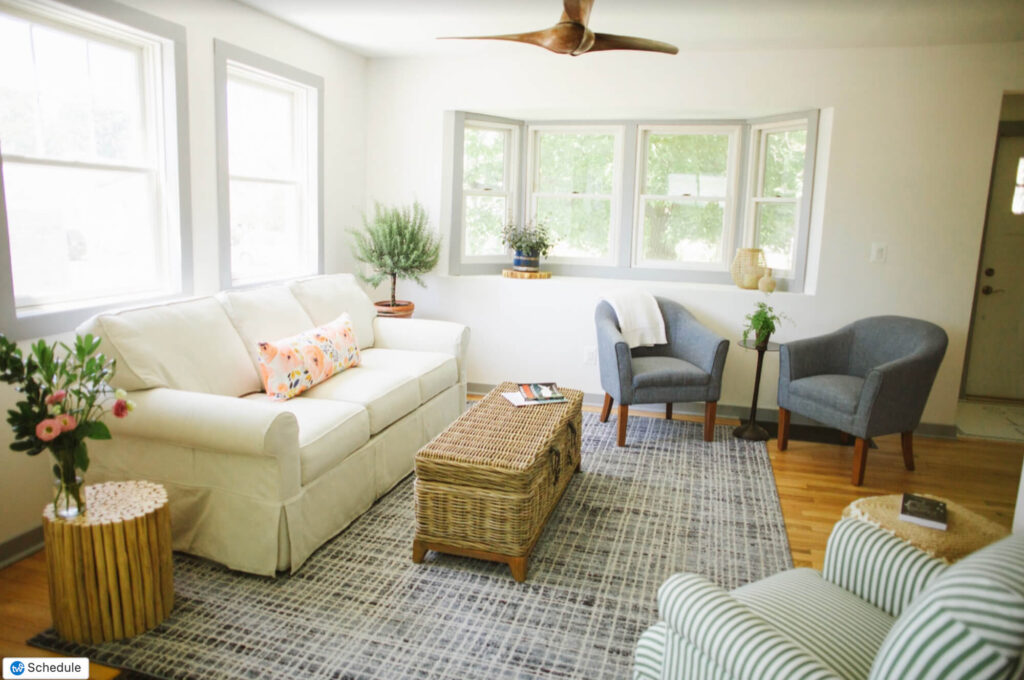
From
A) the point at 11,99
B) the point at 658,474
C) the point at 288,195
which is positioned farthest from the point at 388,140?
the point at 658,474

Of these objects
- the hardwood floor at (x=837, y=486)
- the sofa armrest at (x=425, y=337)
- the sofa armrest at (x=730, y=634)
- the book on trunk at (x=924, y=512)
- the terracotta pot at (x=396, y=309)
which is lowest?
the hardwood floor at (x=837, y=486)

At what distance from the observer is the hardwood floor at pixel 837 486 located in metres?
2.45

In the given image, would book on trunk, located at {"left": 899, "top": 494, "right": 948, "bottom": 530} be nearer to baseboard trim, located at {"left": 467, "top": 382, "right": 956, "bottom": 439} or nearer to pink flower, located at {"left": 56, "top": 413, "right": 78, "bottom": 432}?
pink flower, located at {"left": 56, "top": 413, "right": 78, "bottom": 432}

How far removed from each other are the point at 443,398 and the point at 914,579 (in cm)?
272

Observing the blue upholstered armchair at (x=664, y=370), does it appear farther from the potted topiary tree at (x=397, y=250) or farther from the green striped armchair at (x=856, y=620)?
the green striped armchair at (x=856, y=620)

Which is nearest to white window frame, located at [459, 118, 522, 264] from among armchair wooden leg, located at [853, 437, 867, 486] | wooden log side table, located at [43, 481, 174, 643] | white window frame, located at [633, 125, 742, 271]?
white window frame, located at [633, 125, 742, 271]

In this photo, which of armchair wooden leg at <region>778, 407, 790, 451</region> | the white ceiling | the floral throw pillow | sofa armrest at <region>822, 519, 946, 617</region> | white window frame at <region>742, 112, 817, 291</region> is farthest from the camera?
white window frame at <region>742, 112, 817, 291</region>

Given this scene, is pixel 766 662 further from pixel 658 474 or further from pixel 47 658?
pixel 658 474

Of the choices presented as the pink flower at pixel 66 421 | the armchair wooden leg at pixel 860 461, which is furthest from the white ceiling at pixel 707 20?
the pink flower at pixel 66 421

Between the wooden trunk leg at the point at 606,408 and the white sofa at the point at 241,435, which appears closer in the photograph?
the white sofa at the point at 241,435

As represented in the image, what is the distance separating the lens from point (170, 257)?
3486 mm

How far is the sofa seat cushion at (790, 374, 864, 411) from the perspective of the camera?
3781 mm

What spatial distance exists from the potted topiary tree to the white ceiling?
46.4 inches

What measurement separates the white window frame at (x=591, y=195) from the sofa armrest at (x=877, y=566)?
11.6 feet
